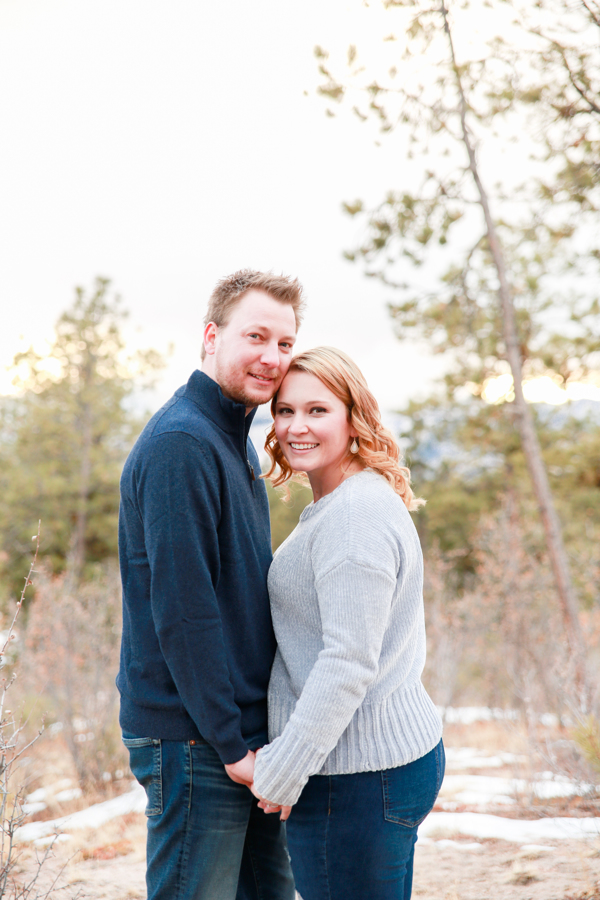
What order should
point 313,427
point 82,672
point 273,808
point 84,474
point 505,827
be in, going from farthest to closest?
point 84,474 < point 82,672 < point 505,827 < point 313,427 < point 273,808

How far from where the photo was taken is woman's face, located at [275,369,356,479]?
1.91 meters

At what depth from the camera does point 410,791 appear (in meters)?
1.65

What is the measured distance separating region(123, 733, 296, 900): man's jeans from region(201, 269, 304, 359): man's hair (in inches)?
47.2

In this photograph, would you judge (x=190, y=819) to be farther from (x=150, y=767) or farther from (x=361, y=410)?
(x=361, y=410)

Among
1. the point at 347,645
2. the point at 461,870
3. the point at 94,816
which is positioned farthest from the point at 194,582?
the point at 94,816

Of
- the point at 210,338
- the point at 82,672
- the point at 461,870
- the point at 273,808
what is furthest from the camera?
the point at 82,672

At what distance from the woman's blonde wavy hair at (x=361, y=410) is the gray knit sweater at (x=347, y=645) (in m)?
0.06

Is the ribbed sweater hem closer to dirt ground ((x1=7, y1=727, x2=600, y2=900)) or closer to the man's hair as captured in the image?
the man's hair

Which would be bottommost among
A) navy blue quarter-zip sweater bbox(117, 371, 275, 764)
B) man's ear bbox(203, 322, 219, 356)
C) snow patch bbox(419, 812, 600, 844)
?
snow patch bbox(419, 812, 600, 844)

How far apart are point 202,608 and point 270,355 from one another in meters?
0.73

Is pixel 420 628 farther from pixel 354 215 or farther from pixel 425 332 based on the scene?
pixel 425 332

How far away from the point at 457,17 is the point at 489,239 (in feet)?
8.02

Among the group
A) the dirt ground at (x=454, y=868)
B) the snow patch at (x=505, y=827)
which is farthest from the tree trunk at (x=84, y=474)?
the snow patch at (x=505, y=827)

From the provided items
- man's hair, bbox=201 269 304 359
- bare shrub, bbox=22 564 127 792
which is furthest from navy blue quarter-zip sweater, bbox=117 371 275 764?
bare shrub, bbox=22 564 127 792
